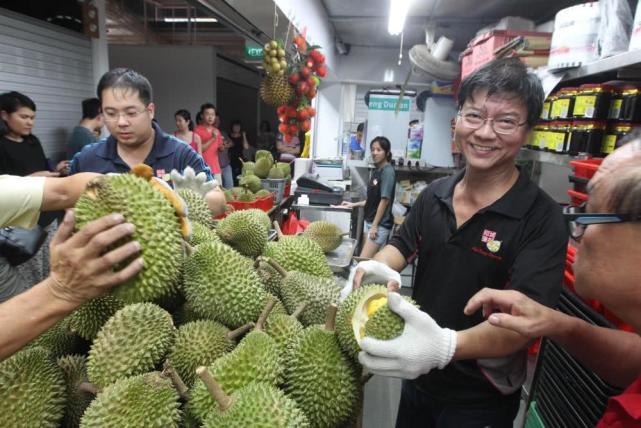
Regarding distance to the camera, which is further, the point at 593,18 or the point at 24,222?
the point at 593,18

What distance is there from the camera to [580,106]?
2.40 metres

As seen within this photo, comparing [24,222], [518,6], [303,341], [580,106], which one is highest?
[518,6]

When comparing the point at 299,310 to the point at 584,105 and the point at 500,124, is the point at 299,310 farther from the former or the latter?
the point at 584,105

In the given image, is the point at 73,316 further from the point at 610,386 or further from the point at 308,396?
the point at 610,386

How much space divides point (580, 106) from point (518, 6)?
3.40 meters

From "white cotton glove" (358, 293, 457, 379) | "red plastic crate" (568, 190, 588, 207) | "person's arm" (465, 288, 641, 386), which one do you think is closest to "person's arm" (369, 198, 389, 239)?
"red plastic crate" (568, 190, 588, 207)

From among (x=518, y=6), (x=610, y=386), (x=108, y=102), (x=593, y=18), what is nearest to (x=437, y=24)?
(x=518, y=6)

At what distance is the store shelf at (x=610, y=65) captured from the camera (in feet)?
6.23

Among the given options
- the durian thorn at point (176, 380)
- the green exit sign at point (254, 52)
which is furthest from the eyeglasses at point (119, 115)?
the green exit sign at point (254, 52)

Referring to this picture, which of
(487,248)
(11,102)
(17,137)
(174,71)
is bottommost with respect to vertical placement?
(487,248)

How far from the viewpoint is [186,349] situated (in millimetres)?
1073

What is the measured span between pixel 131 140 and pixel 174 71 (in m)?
6.96

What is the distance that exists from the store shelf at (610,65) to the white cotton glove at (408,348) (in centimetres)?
178

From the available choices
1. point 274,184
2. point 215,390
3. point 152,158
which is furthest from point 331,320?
point 274,184
